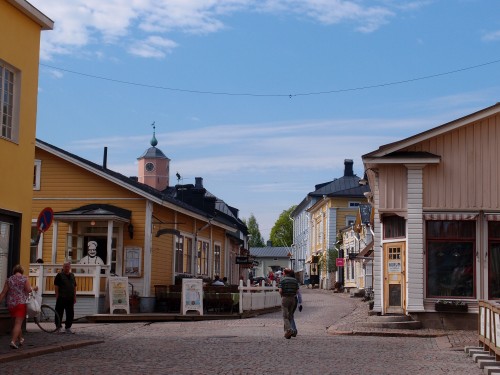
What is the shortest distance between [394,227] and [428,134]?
2820mm

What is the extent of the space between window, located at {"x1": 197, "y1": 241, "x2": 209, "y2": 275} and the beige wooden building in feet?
53.6

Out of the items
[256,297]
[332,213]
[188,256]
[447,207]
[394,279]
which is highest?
[332,213]

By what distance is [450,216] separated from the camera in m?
24.7

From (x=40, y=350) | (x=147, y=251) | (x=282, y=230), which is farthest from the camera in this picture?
(x=282, y=230)

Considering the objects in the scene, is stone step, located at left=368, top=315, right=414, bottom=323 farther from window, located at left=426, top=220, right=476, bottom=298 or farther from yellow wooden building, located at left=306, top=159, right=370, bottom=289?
yellow wooden building, located at left=306, top=159, right=370, bottom=289

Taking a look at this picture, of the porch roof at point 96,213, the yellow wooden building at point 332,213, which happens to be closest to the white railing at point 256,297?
the porch roof at point 96,213

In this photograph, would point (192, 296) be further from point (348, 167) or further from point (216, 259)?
point (348, 167)

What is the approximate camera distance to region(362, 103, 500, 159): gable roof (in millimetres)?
24719

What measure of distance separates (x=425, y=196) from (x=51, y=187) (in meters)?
13.9

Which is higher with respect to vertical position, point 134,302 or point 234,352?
point 134,302

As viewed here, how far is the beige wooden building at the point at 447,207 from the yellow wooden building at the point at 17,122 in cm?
912

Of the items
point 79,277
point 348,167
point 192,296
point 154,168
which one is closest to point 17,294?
point 79,277

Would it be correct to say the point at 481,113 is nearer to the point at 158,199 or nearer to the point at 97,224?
the point at 158,199

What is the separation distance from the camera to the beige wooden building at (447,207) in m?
24.6
